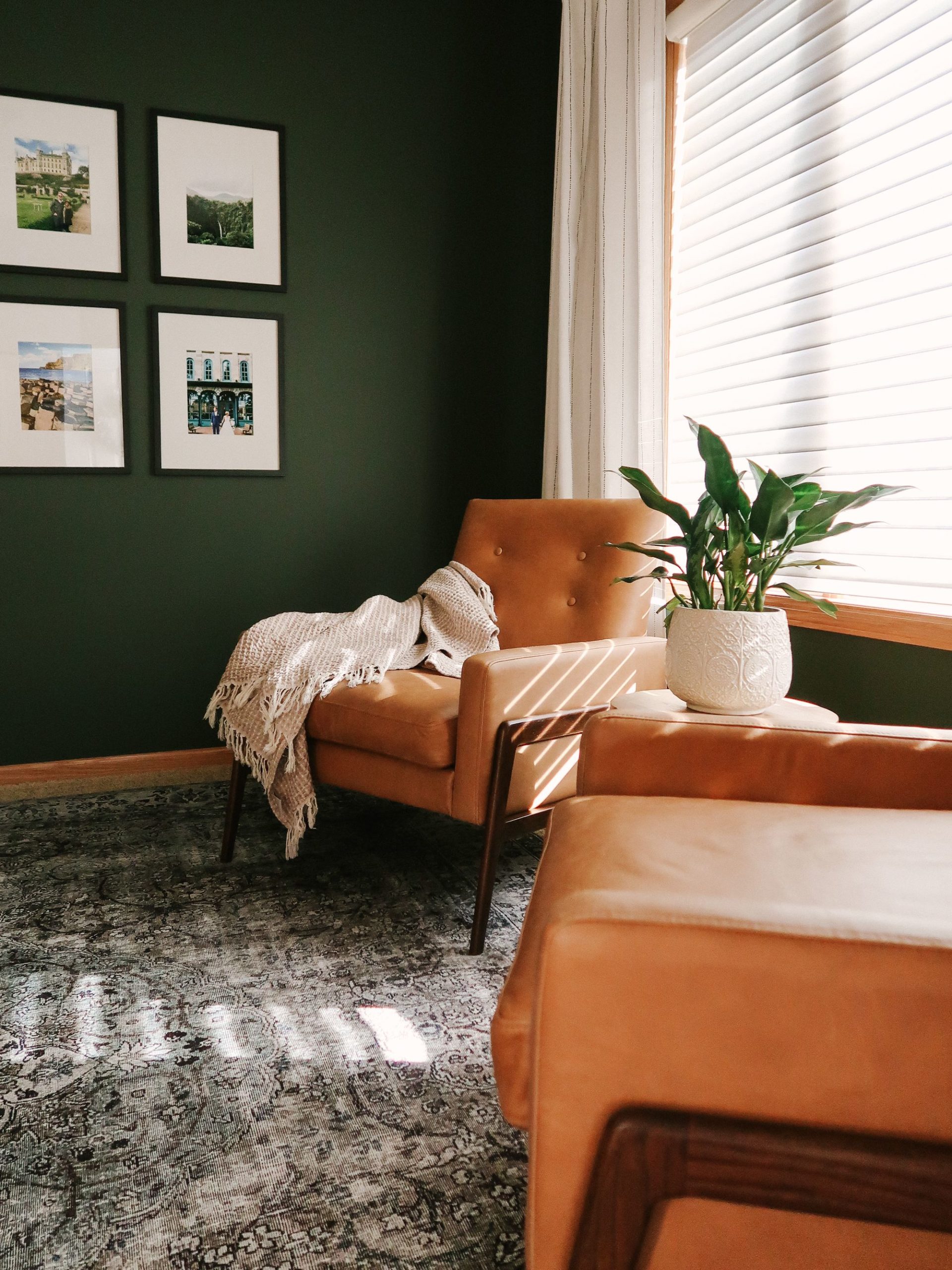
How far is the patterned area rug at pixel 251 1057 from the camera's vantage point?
3.62 feet

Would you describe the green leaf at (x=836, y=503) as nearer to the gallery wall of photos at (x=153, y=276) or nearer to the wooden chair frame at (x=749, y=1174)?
the wooden chair frame at (x=749, y=1174)

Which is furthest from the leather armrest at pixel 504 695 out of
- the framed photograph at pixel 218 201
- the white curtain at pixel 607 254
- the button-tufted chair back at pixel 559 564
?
the framed photograph at pixel 218 201

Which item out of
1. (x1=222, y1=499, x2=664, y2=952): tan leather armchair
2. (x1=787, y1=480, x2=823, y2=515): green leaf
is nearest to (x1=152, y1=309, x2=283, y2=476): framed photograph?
(x1=222, y1=499, x2=664, y2=952): tan leather armchair

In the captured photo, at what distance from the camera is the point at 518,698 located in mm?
1855

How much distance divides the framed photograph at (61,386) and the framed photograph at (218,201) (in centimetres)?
28

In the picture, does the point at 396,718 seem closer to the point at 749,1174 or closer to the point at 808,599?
the point at 808,599

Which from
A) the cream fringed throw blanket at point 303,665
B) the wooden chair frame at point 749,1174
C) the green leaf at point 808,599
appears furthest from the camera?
the cream fringed throw blanket at point 303,665

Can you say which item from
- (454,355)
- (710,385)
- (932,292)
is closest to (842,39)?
(932,292)

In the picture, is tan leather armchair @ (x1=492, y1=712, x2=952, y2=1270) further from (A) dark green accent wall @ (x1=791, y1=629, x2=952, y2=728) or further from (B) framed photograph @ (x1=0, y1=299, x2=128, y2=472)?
(B) framed photograph @ (x1=0, y1=299, x2=128, y2=472)

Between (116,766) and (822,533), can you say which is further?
(116,766)

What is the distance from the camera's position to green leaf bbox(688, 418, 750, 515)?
1483 mm

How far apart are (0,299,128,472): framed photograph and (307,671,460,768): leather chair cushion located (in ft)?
4.33

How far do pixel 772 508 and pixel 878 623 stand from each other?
618 millimetres

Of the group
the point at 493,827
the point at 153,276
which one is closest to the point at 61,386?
the point at 153,276
